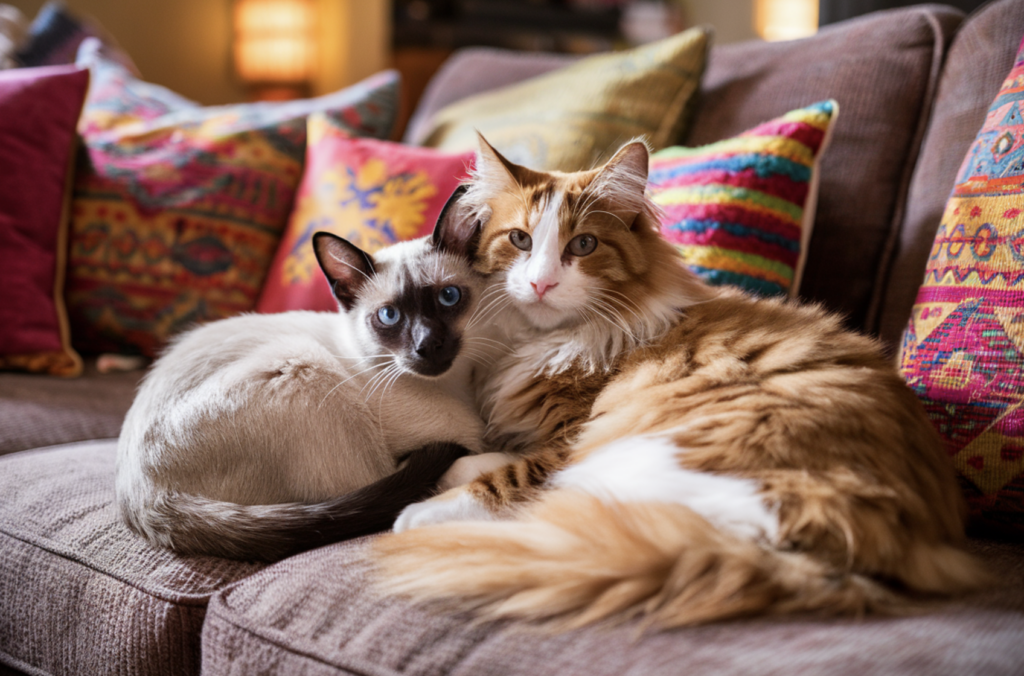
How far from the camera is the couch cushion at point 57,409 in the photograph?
1518 mm

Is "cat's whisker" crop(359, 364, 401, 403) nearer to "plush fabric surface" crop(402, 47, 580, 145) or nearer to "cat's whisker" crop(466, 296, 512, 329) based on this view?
"cat's whisker" crop(466, 296, 512, 329)

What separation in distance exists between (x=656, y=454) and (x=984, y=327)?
0.59 metres

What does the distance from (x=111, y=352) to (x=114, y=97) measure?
804 mm

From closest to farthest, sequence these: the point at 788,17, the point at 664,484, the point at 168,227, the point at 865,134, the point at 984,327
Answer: the point at 664,484
the point at 984,327
the point at 865,134
the point at 168,227
the point at 788,17

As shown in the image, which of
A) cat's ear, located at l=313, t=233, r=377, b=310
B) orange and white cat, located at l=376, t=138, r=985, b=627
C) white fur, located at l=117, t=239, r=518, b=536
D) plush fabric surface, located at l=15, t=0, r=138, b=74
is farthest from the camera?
plush fabric surface, located at l=15, t=0, r=138, b=74

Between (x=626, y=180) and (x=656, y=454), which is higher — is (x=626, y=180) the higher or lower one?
the higher one

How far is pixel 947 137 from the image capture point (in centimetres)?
149

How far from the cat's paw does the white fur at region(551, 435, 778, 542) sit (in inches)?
5.2

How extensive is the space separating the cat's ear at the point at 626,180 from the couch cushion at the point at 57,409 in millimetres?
1232

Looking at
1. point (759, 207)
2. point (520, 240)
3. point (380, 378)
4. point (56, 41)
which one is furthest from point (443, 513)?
point (56, 41)

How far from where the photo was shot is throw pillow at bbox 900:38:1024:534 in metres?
1.10

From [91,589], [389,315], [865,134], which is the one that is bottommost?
[91,589]

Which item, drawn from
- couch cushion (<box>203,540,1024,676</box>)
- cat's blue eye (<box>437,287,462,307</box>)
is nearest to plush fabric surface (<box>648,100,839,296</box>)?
cat's blue eye (<box>437,287,462,307</box>)

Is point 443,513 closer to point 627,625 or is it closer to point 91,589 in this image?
point 627,625
